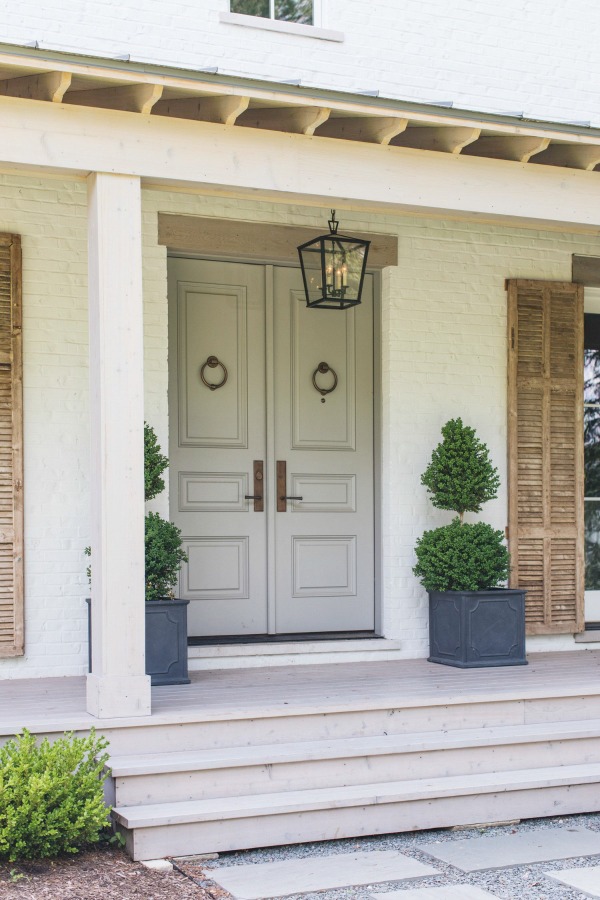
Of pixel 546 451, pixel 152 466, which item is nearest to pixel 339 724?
pixel 152 466

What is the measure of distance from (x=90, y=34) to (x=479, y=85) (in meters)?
2.48

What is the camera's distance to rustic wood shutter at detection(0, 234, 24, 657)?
18.7ft

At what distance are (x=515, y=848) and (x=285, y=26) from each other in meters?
4.63

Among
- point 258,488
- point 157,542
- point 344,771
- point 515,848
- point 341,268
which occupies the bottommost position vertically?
point 515,848

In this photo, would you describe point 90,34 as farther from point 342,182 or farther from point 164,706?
point 164,706

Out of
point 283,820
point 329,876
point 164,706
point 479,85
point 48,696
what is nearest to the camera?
point 329,876

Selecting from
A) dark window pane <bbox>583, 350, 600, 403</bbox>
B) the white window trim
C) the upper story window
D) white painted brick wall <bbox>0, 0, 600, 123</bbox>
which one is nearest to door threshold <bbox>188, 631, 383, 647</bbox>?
dark window pane <bbox>583, 350, 600, 403</bbox>

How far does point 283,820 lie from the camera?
4359mm

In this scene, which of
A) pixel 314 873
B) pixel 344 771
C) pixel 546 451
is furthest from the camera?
pixel 546 451

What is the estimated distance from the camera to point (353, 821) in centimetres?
448

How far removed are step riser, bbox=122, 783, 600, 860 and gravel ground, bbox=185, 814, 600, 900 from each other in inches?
1.5

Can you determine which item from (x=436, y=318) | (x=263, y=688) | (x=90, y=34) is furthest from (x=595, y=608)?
(x=90, y=34)

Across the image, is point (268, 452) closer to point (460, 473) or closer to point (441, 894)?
point (460, 473)

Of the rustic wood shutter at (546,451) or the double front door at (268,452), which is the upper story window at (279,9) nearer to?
the double front door at (268,452)
